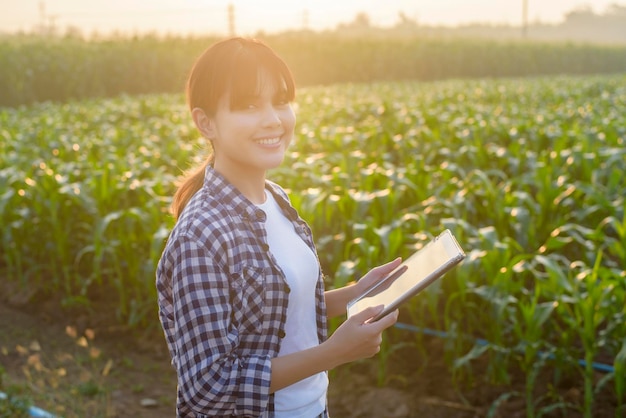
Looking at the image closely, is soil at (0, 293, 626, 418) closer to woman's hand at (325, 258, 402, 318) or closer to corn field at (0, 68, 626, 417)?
corn field at (0, 68, 626, 417)

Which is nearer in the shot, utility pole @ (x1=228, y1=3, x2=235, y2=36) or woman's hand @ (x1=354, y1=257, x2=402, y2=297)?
woman's hand @ (x1=354, y1=257, x2=402, y2=297)

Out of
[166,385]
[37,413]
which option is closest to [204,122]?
[37,413]

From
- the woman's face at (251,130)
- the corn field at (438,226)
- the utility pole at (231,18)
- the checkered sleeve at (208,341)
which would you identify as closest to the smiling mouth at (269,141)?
the woman's face at (251,130)

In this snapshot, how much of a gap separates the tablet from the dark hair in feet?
1.55

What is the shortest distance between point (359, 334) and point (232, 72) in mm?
599

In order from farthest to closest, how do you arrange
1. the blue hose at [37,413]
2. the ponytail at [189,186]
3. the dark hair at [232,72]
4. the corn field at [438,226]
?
the corn field at [438,226], the blue hose at [37,413], the ponytail at [189,186], the dark hair at [232,72]

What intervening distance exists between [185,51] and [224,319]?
28275 millimetres

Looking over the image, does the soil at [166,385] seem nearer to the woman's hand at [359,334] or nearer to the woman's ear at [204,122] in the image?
the woman's ear at [204,122]

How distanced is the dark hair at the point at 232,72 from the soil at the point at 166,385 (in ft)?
6.26

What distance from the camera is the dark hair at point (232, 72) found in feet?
5.49

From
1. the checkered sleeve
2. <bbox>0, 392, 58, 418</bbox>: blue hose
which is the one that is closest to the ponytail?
the checkered sleeve

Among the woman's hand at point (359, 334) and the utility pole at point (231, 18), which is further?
the utility pole at point (231, 18)

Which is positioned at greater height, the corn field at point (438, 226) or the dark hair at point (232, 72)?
the dark hair at point (232, 72)

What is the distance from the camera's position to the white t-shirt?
1.76m
